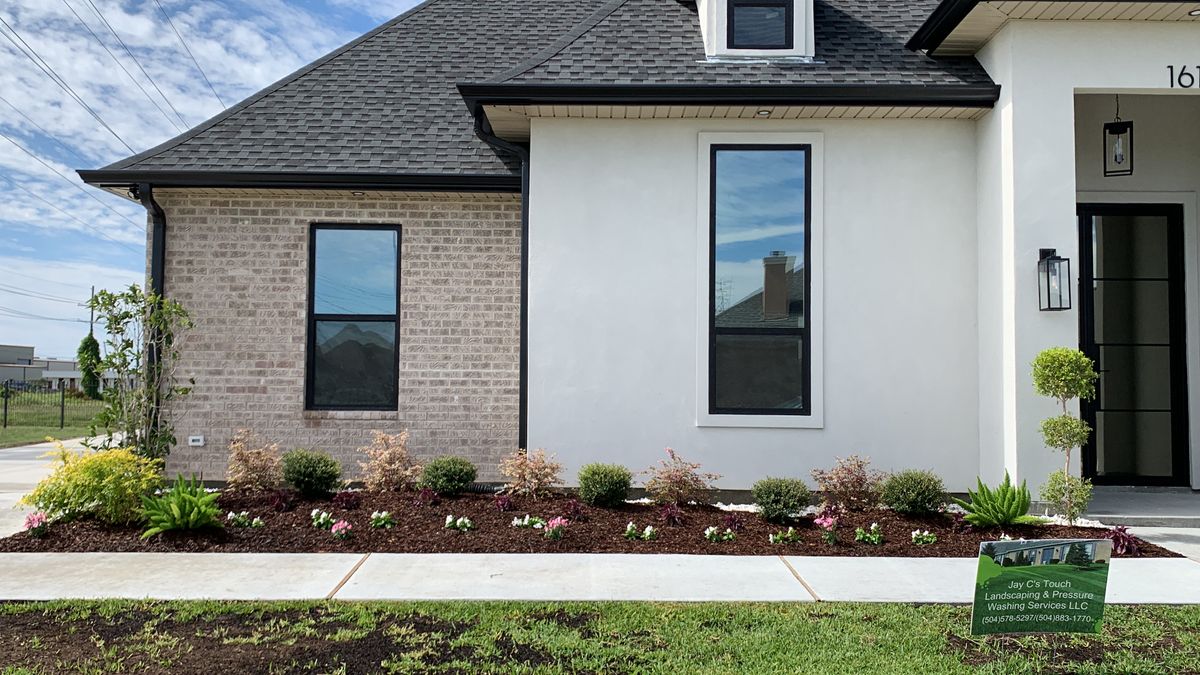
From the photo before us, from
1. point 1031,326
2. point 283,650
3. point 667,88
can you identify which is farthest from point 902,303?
point 283,650

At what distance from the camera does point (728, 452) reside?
8812 mm

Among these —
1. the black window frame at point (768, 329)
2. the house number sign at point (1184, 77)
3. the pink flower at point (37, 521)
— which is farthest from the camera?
the black window frame at point (768, 329)

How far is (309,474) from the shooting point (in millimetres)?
8281

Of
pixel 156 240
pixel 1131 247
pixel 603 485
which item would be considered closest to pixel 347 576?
pixel 603 485

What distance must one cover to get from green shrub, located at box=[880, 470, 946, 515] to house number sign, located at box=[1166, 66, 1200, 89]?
4562 millimetres

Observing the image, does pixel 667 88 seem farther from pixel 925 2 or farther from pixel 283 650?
pixel 283 650

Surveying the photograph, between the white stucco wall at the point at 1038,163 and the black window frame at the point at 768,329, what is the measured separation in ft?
5.93

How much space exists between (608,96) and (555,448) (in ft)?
12.1

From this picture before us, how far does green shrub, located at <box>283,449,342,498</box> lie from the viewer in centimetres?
827

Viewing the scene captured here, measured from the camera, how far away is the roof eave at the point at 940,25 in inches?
322

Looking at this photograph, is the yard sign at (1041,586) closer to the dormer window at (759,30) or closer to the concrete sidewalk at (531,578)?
the concrete sidewalk at (531,578)

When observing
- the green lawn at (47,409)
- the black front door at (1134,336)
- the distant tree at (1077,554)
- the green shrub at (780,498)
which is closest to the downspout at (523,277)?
the green shrub at (780,498)

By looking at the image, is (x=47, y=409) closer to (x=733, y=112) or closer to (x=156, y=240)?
(x=156, y=240)

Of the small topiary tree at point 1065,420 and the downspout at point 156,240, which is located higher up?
the downspout at point 156,240
